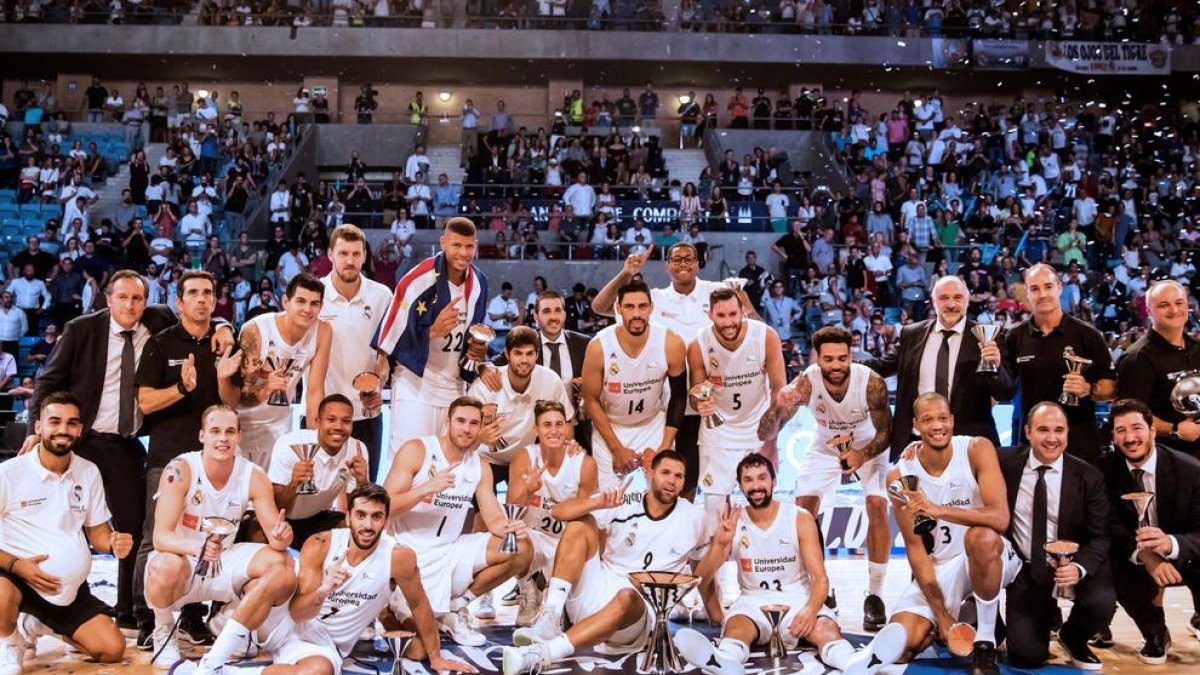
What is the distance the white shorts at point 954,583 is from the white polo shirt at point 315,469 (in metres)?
3.48

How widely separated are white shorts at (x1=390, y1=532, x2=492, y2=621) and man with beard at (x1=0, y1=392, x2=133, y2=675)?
173 centimetres

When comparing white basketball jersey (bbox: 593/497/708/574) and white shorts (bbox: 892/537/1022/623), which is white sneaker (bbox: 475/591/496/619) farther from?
white shorts (bbox: 892/537/1022/623)

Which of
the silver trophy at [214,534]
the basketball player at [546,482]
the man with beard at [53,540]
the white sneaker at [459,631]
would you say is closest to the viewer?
the silver trophy at [214,534]

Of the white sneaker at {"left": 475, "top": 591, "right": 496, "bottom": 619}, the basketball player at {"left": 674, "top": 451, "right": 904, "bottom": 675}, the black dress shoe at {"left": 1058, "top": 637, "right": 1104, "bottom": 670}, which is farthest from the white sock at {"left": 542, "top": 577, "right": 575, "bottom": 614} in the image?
the black dress shoe at {"left": 1058, "top": 637, "right": 1104, "bottom": 670}

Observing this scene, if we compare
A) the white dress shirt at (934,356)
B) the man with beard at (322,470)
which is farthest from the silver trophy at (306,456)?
the white dress shirt at (934,356)

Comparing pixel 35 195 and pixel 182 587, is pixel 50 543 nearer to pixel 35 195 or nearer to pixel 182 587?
pixel 182 587

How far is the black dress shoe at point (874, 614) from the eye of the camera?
25.7 feet

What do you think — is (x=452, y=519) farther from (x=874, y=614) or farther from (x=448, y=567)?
(x=874, y=614)

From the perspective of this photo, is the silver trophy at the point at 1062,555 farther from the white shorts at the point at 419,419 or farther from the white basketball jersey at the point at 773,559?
the white shorts at the point at 419,419

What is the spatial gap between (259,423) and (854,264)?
12.3 meters

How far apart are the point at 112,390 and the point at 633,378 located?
342 cm

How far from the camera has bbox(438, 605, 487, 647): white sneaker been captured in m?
7.30

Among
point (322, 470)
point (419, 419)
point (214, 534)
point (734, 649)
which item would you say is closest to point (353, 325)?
point (419, 419)

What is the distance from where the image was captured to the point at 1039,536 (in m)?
7.11
